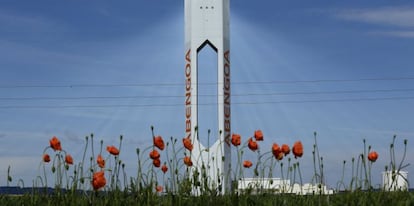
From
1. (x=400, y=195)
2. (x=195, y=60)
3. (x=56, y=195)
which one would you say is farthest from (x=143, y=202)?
(x=195, y=60)

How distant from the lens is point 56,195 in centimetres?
549

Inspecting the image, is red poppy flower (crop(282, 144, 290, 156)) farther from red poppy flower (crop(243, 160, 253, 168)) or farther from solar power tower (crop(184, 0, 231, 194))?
solar power tower (crop(184, 0, 231, 194))

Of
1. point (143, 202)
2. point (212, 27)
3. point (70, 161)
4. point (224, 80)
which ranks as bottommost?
point (143, 202)

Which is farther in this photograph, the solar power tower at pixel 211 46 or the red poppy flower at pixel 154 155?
the solar power tower at pixel 211 46

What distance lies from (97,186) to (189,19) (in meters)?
10.5

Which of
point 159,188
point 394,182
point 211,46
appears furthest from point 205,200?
point 211,46

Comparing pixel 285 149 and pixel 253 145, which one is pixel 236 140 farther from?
pixel 285 149

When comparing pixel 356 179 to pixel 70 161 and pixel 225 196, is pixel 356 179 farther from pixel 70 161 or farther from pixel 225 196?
pixel 70 161

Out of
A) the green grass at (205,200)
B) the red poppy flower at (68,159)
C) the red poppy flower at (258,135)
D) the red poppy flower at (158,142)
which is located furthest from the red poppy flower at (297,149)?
the red poppy flower at (68,159)

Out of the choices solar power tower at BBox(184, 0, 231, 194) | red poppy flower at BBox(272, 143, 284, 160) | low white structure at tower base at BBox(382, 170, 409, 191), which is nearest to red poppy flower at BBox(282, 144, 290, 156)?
red poppy flower at BBox(272, 143, 284, 160)

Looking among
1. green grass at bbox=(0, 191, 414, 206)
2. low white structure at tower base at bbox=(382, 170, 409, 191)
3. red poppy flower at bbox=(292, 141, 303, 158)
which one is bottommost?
green grass at bbox=(0, 191, 414, 206)

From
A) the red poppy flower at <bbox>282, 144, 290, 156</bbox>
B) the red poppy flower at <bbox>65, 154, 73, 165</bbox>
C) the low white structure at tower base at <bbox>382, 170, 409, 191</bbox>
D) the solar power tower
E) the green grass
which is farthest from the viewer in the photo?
the solar power tower

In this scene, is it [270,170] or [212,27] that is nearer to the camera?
[270,170]

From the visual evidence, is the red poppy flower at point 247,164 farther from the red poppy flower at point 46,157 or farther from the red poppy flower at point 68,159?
the red poppy flower at point 46,157
